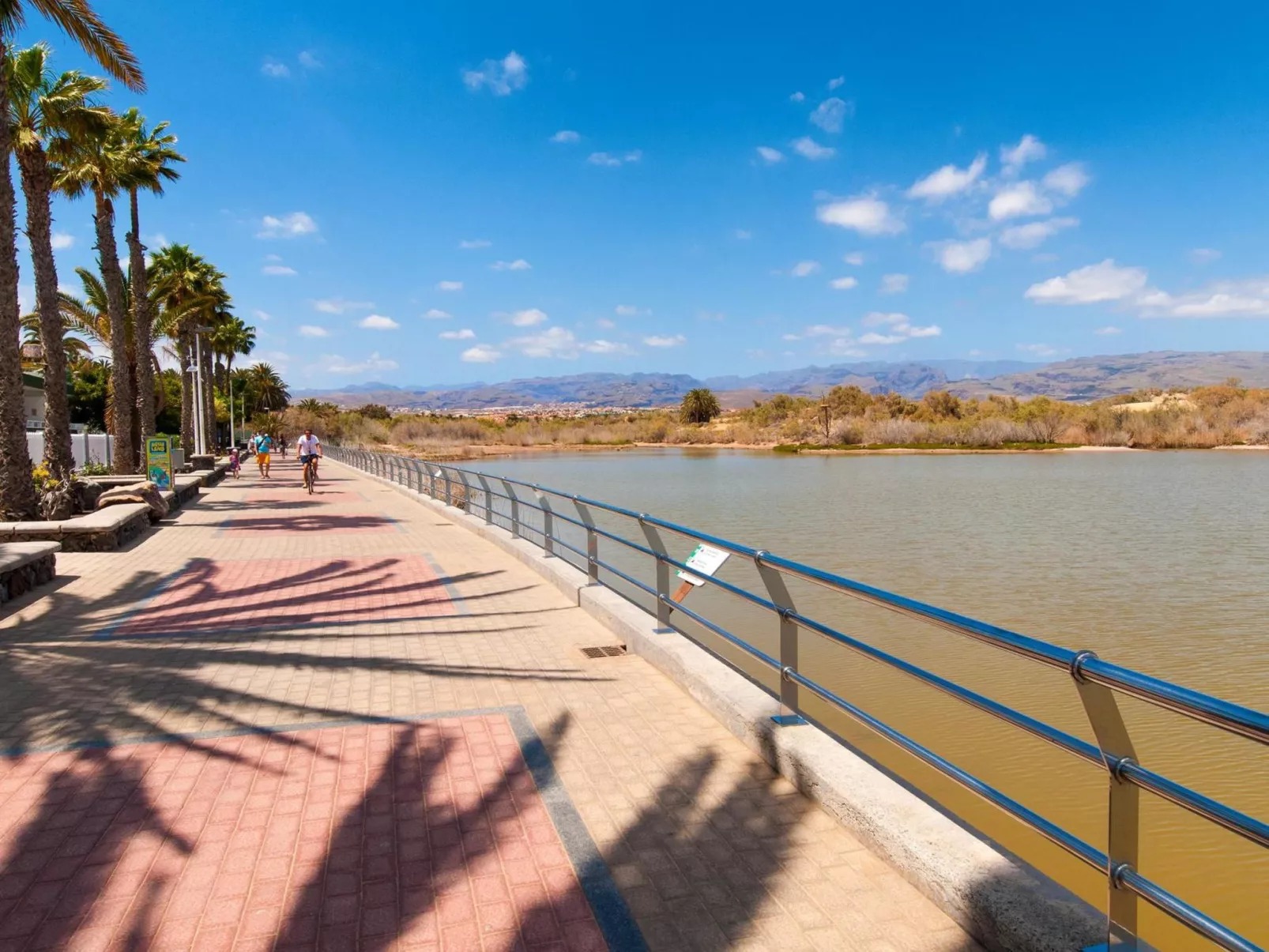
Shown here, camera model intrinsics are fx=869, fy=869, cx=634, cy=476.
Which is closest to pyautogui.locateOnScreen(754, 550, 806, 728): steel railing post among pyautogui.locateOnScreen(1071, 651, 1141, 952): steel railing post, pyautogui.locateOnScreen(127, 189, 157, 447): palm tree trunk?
pyautogui.locateOnScreen(1071, 651, 1141, 952): steel railing post

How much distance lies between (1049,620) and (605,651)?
7828mm

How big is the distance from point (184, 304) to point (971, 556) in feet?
114

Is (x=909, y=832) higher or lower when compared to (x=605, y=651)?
higher

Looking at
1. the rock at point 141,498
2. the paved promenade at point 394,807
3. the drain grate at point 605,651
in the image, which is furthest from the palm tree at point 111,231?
the drain grate at point 605,651

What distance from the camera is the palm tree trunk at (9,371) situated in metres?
12.9

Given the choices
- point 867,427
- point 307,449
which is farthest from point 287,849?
point 867,427

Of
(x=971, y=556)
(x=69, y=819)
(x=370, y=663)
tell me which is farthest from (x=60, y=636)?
(x=971, y=556)

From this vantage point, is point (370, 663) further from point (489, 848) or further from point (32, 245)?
point (32, 245)

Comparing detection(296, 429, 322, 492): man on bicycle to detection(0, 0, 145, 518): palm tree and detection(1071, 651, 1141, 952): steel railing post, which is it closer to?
detection(0, 0, 145, 518): palm tree

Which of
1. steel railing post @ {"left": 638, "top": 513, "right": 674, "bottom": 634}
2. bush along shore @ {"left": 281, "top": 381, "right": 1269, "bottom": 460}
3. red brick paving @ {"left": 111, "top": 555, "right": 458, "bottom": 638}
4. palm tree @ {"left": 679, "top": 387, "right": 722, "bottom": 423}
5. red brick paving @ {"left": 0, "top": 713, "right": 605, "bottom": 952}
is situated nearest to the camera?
red brick paving @ {"left": 0, "top": 713, "right": 605, "bottom": 952}

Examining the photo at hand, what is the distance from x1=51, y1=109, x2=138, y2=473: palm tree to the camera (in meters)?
21.9

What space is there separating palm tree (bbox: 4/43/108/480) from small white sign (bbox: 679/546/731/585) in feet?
50.5

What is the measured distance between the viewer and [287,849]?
3.61 meters

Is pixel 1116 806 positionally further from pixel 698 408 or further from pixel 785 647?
pixel 698 408
